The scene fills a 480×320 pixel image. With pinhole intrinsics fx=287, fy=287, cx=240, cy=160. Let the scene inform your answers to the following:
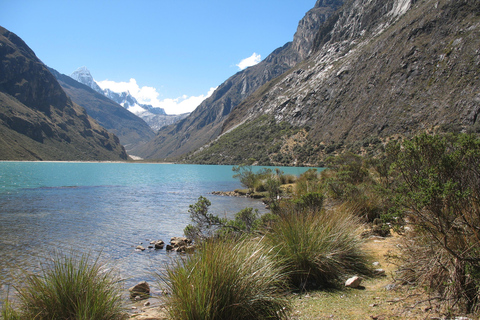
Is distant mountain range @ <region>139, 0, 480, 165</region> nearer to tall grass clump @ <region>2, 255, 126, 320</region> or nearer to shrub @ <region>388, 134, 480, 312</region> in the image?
shrub @ <region>388, 134, 480, 312</region>

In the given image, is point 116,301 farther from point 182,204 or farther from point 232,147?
point 232,147

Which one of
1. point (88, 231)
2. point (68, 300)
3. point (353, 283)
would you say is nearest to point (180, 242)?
point (88, 231)

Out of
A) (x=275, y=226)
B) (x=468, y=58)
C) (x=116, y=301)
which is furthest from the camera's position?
(x=468, y=58)

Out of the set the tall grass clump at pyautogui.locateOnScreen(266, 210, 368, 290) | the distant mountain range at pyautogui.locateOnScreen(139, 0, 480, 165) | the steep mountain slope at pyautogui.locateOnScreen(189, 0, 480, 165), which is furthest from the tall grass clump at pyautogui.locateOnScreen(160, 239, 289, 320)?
the steep mountain slope at pyautogui.locateOnScreen(189, 0, 480, 165)

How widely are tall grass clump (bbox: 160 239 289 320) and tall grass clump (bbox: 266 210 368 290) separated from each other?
1377 mm

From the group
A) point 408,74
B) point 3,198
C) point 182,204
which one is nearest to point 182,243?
point 182,204

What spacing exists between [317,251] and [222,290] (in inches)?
109

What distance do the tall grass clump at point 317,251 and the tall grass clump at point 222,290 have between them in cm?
138

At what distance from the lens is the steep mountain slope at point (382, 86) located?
66625mm

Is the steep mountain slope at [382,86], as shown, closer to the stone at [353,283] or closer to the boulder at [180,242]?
the boulder at [180,242]

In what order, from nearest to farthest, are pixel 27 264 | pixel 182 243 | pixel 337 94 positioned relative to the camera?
pixel 27 264
pixel 182 243
pixel 337 94

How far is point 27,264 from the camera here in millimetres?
10172

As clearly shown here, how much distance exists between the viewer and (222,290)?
3770mm

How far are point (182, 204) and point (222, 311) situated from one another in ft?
77.8
